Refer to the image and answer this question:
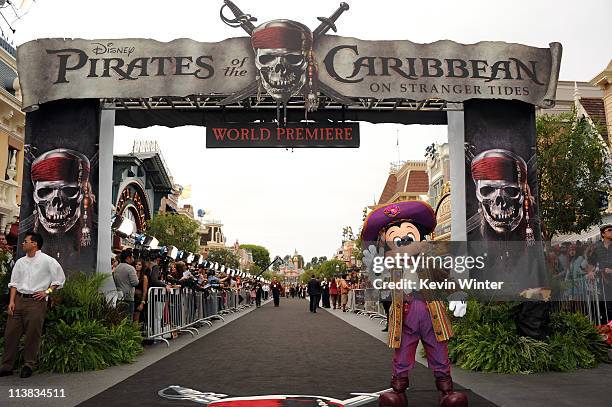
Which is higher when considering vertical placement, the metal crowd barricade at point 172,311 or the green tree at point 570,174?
the green tree at point 570,174

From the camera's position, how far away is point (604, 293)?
9.27 meters

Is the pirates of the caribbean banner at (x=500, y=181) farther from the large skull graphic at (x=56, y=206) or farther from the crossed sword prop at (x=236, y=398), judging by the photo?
the large skull graphic at (x=56, y=206)

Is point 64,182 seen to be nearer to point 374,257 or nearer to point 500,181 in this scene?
point 374,257

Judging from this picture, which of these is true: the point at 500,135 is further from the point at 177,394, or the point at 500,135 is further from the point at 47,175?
the point at 47,175

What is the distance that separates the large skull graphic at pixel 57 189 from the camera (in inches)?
349

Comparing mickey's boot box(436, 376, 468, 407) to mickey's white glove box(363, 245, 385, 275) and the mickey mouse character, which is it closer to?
the mickey mouse character

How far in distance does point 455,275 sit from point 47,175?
6.65 metres

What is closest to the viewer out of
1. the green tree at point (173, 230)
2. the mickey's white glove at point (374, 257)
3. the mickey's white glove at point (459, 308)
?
the mickey's white glove at point (374, 257)

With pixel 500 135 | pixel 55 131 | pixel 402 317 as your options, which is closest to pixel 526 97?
pixel 500 135

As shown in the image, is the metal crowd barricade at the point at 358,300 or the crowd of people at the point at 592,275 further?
the metal crowd barricade at the point at 358,300

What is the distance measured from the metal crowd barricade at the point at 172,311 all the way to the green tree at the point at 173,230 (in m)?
20.3

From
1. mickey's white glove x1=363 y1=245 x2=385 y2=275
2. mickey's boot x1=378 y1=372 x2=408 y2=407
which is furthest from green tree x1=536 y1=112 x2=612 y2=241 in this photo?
mickey's boot x1=378 y1=372 x2=408 y2=407

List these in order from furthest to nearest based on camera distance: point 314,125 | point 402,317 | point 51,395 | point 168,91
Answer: point 314,125
point 168,91
point 51,395
point 402,317

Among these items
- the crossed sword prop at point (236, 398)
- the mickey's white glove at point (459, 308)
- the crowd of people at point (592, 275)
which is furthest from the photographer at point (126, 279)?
the crowd of people at point (592, 275)
